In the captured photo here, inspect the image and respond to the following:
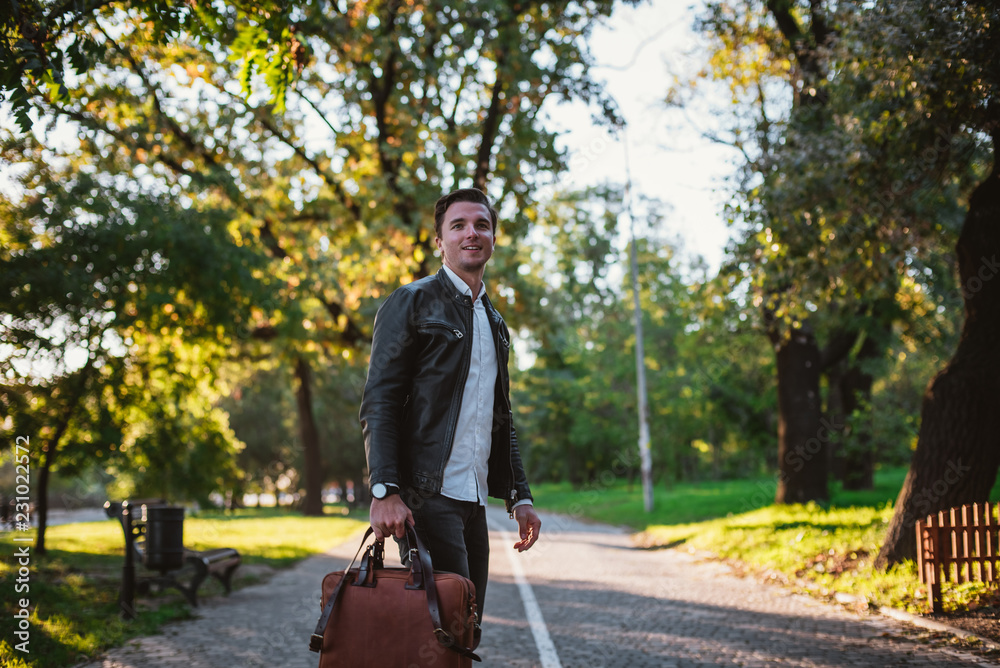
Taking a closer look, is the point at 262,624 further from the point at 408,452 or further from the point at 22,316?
the point at 22,316

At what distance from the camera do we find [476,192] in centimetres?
338

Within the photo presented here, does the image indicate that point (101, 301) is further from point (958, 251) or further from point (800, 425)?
point (800, 425)

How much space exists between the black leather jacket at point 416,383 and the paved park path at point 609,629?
3101 mm

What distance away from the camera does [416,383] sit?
3.08 metres

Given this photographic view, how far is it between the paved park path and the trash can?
0.66 m

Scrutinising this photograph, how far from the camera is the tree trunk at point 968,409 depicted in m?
7.38

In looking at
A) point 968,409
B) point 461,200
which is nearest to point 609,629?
point 968,409

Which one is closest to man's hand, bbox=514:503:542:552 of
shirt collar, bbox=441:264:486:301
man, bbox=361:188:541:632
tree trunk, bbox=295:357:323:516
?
man, bbox=361:188:541:632

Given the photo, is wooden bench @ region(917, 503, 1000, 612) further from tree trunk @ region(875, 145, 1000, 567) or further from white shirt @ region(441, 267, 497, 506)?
white shirt @ region(441, 267, 497, 506)

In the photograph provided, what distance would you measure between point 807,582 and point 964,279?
12.5 ft

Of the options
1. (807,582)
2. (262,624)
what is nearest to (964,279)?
(807,582)

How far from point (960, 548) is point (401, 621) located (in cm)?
585

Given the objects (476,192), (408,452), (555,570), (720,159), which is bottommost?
(555,570)

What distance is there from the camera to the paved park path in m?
5.55
